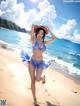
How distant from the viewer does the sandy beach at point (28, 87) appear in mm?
2445

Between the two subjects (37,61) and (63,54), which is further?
(63,54)

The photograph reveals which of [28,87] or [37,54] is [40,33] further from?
[28,87]

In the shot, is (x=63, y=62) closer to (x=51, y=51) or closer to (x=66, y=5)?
(x=51, y=51)

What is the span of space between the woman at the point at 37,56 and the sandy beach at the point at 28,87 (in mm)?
63

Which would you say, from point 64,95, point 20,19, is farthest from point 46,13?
point 64,95

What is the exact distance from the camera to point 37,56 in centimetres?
244

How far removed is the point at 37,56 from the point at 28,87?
353 millimetres

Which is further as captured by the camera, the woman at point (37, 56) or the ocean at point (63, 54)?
the ocean at point (63, 54)

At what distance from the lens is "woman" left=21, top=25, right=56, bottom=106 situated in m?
2.42

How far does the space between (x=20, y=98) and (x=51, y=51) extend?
0.61 metres

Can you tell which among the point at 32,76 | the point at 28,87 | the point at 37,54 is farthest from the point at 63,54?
the point at 28,87

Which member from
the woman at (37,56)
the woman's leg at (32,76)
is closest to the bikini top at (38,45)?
the woman at (37,56)

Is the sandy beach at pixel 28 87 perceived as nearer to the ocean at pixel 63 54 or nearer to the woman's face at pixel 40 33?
the ocean at pixel 63 54

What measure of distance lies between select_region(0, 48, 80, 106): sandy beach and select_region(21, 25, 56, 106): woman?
63 mm
